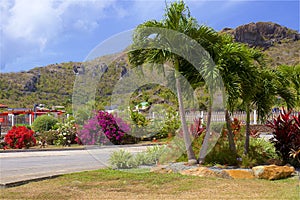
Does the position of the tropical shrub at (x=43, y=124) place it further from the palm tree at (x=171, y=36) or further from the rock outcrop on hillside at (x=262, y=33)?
the rock outcrop on hillside at (x=262, y=33)

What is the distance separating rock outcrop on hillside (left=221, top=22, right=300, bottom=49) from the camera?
276ft

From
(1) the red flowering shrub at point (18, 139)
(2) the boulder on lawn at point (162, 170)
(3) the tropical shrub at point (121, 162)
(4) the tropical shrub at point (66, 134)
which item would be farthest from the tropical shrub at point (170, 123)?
(2) the boulder on lawn at point (162, 170)

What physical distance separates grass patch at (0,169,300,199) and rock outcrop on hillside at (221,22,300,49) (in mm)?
78497

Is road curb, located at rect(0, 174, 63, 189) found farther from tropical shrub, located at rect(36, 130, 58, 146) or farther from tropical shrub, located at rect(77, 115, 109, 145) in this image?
tropical shrub, located at rect(36, 130, 58, 146)

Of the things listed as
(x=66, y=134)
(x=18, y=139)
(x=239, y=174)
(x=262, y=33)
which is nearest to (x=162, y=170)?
(x=239, y=174)

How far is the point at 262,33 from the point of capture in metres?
87.8

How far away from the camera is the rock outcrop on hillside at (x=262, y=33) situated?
84.1 m

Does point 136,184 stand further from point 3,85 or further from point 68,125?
point 3,85

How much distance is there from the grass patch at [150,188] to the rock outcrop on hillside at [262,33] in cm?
7850

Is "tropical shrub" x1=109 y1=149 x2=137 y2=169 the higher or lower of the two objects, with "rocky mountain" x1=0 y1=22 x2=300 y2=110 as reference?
lower

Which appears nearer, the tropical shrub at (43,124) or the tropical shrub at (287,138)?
the tropical shrub at (287,138)

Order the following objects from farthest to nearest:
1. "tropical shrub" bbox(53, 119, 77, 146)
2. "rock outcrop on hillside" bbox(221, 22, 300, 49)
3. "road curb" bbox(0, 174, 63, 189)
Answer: "rock outcrop on hillside" bbox(221, 22, 300, 49)
"tropical shrub" bbox(53, 119, 77, 146)
"road curb" bbox(0, 174, 63, 189)

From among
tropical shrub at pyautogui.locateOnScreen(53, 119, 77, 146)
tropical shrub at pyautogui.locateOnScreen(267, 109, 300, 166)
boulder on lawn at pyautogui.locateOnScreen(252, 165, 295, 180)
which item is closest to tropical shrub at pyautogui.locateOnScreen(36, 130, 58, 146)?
tropical shrub at pyautogui.locateOnScreen(53, 119, 77, 146)

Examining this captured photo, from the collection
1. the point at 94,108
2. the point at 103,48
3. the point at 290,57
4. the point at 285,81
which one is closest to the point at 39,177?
the point at 103,48
